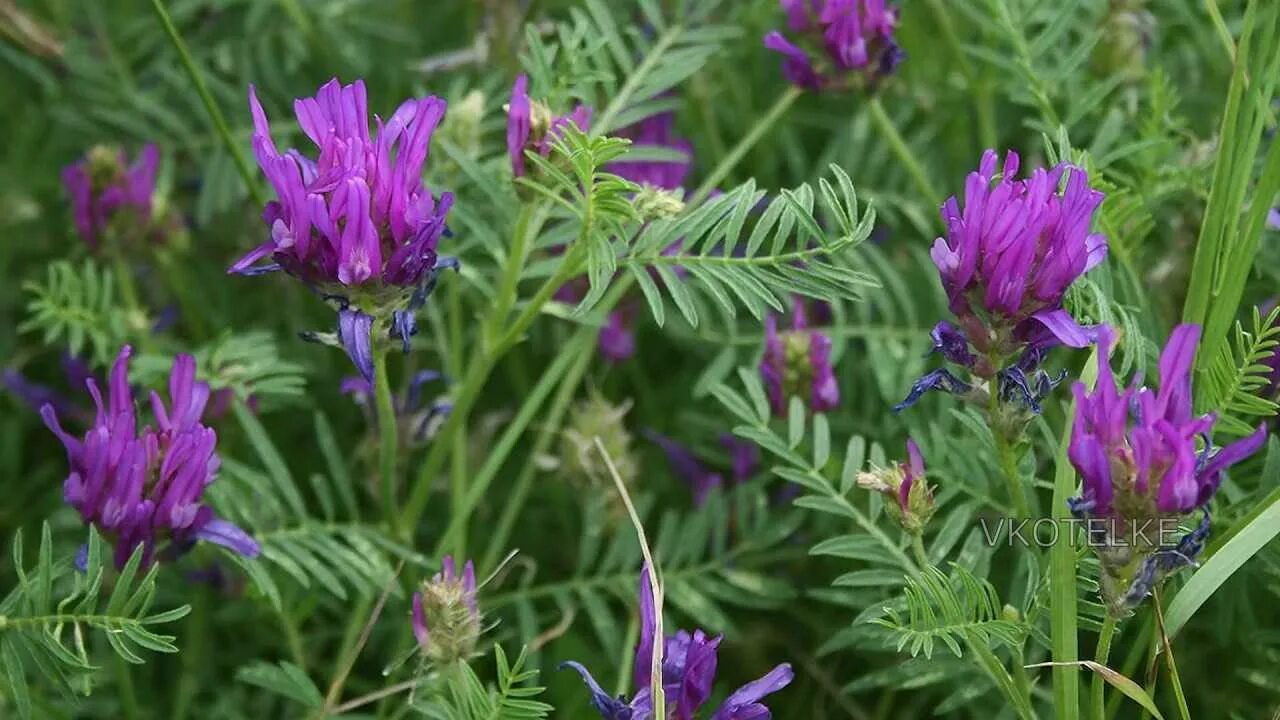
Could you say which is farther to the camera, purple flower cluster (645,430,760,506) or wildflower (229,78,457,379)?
purple flower cluster (645,430,760,506)

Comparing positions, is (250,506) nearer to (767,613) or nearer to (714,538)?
(714,538)

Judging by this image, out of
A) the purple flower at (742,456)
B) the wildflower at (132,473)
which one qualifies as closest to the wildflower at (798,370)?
the purple flower at (742,456)

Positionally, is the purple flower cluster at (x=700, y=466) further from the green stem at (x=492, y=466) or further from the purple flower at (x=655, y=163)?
the purple flower at (x=655, y=163)

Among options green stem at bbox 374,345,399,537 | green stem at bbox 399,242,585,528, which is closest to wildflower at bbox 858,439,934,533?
green stem at bbox 399,242,585,528

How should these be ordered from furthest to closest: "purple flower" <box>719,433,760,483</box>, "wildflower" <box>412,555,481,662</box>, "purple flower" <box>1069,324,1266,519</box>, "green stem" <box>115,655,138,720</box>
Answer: "purple flower" <box>719,433,760,483</box>, "green stem" <box>115,655,138,720</box>, "wildflower" <box>412,555,481,662</box>, "purple flower" <box>1069,324,1266,519</box>

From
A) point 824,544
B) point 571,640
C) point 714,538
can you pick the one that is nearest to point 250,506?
point 571,640

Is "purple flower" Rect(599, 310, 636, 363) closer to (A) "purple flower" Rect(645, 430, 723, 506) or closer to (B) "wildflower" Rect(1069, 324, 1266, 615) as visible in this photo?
(A) "purple flower" Rect(645, 430, 723, 506)

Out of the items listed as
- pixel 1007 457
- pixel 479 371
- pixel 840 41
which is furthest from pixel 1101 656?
pixel 840 41
